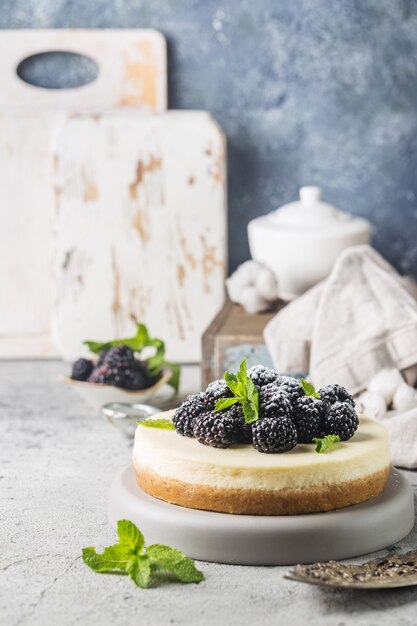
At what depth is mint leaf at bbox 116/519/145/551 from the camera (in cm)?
138

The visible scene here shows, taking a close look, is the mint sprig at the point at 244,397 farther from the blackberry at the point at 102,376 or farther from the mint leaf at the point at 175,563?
the blackberry at the point at 102,376

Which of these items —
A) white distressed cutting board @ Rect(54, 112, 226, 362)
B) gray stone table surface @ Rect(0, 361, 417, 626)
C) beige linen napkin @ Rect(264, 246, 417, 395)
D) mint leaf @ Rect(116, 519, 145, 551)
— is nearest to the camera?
gray stone table surface @ Rect(0, 361, 417, 626)

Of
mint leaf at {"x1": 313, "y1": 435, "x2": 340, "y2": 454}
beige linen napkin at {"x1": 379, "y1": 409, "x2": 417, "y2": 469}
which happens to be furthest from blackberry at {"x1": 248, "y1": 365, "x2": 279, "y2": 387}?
beige linen napkin at {"x1": 379, "y1": 409, "x2": 417, "y2": 469}

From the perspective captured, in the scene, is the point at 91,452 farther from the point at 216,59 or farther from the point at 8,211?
the point at 216,59

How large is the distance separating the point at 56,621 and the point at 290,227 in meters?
1.52

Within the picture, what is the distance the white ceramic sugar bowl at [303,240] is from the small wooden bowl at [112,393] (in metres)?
0.48

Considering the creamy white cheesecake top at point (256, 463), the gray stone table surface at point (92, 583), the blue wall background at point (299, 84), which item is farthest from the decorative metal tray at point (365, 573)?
the blue wall background at point (299, 84)

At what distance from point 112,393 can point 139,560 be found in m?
0.88

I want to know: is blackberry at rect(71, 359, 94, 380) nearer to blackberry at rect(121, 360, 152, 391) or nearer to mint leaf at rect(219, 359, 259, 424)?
blackberry at rect(121, 360, 152, 391)

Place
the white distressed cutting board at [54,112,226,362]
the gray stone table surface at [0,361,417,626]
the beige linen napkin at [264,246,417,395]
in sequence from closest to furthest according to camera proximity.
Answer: the gray stone table surface at [0,361,417,626], the beige linen napkin at [264,246,417,395], the white distressed cutting board at [54,112,226,362]

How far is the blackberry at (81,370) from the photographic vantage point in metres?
2.25

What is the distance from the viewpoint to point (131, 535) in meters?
1.38

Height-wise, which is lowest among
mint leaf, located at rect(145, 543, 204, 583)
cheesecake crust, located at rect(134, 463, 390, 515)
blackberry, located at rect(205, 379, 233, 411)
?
mint leaf, located at rect(145, 543, 204, 583)

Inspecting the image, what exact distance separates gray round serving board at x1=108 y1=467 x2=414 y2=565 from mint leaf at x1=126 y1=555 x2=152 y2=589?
0.08m
